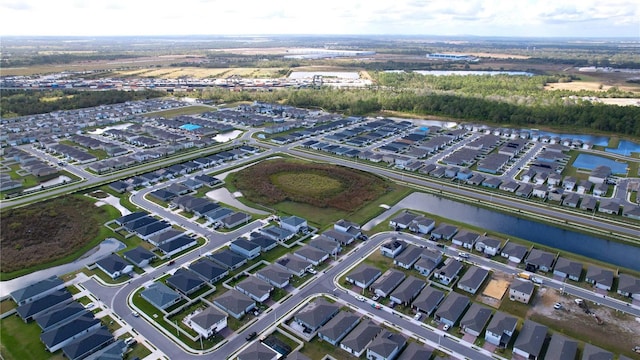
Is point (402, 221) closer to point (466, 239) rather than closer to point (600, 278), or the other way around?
point (466, 239)

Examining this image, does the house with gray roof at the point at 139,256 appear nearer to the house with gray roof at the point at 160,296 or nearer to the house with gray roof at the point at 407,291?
the house with gray roof at the point at 160,296

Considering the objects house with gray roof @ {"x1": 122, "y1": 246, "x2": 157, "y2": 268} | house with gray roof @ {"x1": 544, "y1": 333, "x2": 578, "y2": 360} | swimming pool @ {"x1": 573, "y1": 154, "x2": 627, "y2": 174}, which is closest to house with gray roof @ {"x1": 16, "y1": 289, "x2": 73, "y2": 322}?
house with gray roof @ {"x1": 122, "y1": 246, "x2": 157, "y2": 268}

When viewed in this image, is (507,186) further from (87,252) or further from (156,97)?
(156,97)

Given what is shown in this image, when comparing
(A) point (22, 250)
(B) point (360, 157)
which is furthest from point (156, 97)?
(A) point (22, 250)

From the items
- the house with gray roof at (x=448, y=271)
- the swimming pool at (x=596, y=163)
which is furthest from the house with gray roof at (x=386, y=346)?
the swimming pool at (x=596, y=163)

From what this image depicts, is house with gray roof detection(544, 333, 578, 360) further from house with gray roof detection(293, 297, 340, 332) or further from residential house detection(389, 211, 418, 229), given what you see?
residential house detection(389, 211, 418, 229)

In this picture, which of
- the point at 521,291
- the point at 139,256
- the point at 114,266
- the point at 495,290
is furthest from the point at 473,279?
the point at 114,266
